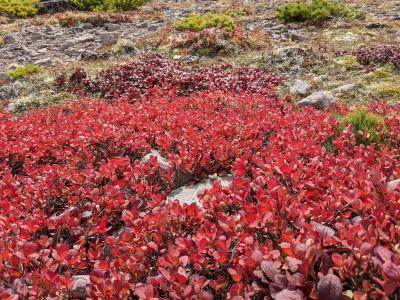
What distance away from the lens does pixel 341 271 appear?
267cm

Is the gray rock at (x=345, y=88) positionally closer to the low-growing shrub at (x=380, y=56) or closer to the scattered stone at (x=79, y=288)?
the low-growing shrub at (x=380, y=56)

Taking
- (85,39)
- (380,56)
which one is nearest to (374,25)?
(380,56)

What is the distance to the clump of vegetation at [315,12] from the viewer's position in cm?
2139

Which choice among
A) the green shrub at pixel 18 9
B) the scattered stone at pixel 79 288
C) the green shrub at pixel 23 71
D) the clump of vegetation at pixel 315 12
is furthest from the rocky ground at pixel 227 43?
the scattered stone at pixel 79 288

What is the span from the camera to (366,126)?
6.61 metres

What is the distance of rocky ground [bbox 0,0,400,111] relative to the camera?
12.9m

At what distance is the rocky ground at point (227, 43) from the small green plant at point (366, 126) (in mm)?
4593

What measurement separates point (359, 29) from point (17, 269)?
63.3 feet

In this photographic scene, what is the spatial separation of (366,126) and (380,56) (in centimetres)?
836

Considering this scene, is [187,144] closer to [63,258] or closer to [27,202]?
[27,202]

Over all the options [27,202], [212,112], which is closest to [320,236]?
[27,202]

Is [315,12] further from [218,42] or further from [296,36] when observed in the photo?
[218,42]

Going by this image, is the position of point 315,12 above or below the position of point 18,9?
above

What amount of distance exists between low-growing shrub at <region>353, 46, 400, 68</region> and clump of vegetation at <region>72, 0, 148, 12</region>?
72.5 ft
